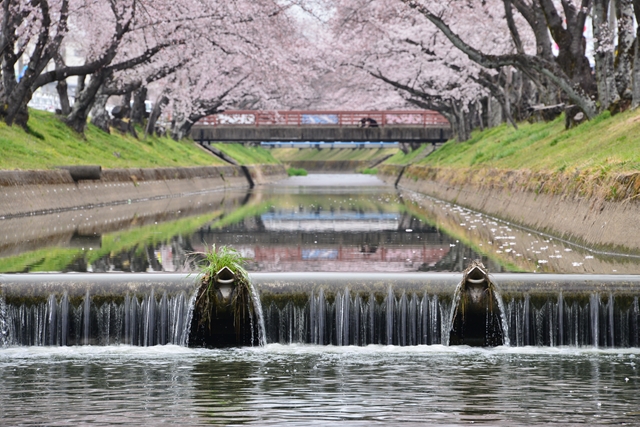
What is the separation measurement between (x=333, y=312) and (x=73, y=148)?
32447 mm

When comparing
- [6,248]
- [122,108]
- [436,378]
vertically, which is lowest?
[436,378]

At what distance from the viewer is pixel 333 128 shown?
281 feet

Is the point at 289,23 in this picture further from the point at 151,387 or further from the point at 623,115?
the point at 151,387

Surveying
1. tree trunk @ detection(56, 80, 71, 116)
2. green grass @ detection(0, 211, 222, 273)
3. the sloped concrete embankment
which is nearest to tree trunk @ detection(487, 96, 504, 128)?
tree trunk @ detection(56, 80, 71, 116)

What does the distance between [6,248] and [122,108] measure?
43726 millimetres

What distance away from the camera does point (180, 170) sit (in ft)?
179

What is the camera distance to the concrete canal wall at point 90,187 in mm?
28344

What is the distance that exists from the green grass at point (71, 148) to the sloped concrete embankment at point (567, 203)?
47.6 feet

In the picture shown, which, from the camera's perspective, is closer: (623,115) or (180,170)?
(623,115)

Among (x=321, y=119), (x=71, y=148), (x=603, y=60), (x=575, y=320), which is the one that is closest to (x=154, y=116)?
(x=321, y=119)

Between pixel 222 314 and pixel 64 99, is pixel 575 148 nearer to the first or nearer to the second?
pixel 222 314

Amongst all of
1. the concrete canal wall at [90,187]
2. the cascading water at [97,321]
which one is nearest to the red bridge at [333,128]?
the concrete canal wall at [90,187]

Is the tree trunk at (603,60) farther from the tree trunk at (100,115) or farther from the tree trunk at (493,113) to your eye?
the tree trunk at (100,115)

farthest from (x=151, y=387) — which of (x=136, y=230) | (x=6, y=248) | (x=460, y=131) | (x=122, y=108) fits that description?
(x=460, y=131)
